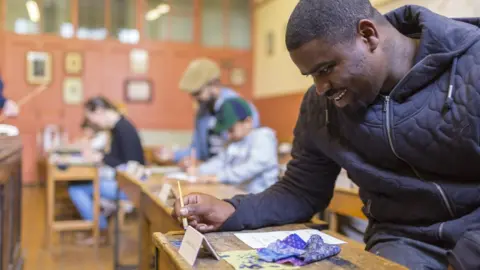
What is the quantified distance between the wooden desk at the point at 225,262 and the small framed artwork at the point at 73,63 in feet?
25.4

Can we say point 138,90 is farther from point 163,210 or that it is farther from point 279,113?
point 163,210

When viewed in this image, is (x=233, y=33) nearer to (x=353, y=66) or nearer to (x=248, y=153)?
(x=248, y=153)

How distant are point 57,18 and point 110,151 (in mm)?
4585

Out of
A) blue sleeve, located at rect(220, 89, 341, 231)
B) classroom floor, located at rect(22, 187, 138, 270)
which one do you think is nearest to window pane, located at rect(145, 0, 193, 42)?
classroom floor, located at rect(22, 187, 138, 270)

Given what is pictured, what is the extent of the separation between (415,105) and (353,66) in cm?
18

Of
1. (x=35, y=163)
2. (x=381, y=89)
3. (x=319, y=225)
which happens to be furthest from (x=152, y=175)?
(x=35, y=163)

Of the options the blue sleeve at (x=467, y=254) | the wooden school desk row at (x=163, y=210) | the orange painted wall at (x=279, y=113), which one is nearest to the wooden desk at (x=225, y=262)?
the wooden school desk row at (x=163, y=210)

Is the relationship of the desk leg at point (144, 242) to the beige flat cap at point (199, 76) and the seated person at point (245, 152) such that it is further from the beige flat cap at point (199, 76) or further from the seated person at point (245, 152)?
the beige flat cap at point (199, 76)

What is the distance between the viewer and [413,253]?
1238 millimetres

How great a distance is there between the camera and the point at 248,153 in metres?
2.99

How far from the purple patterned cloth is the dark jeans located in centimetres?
19

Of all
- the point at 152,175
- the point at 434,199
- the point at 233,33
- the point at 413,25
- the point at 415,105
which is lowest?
the point at 152,175

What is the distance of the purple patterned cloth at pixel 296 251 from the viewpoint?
40.8 inches

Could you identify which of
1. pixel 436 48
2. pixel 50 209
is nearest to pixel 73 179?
pixel 50 209
